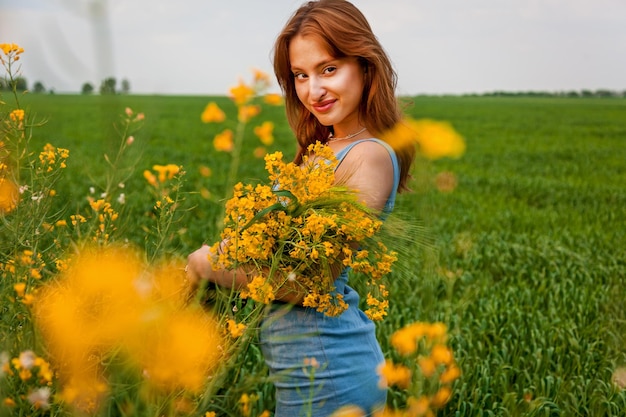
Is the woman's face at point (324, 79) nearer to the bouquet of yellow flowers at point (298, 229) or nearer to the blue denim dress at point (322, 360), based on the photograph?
the blue denim dress at point (322, 360)

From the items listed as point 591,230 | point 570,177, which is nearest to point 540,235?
A: point 591,230

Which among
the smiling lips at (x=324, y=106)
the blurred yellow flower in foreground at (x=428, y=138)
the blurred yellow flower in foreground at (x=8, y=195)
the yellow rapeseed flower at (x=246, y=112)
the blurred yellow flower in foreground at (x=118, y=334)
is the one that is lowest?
the blurred yellow flower in foreground at (x=118, y=334)

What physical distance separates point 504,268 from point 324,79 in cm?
363

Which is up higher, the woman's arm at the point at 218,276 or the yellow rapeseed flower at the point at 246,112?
the yellow rapeseed flower at the point at 246,112

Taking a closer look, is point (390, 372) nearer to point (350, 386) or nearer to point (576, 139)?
point (350, 386)

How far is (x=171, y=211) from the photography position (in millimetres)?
1285

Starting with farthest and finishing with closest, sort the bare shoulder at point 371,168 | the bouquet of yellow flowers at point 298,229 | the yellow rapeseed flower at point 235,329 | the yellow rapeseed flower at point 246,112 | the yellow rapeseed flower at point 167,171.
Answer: the bare shoulder at point 371,168 → the yellow rapeseed flower at point 167,171 → the bouquet of yellow flowers at point 298,229 → the yellow rapeseed flower at point 235,329 → the yellow rapeseed flower at point 246,112


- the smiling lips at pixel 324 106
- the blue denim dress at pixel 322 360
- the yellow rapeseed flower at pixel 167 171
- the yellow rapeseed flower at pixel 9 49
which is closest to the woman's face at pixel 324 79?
the smiling lips at pixel 324 106

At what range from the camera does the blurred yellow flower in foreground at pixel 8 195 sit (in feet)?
4.46

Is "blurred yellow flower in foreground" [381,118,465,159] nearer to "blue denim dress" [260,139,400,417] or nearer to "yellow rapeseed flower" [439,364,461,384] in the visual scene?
"blue denim dress" [260,139,400,417]

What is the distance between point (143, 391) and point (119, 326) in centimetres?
10

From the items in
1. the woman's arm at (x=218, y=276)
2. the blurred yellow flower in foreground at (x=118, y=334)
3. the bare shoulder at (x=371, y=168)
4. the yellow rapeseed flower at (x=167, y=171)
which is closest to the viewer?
the blurred yellow flower in foreground at (x=118, y=334)

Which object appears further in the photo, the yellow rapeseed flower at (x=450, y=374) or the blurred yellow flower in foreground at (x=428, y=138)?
the yellow rapeseed flower at (x=450, y=374)

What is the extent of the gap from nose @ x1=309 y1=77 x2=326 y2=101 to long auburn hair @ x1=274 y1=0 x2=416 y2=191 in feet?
0.28
